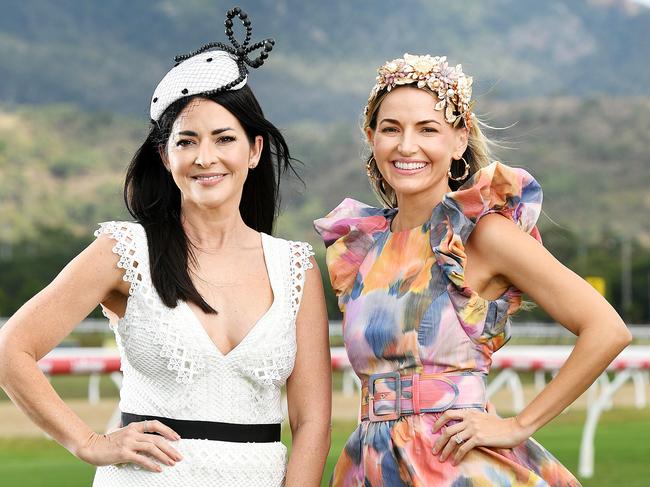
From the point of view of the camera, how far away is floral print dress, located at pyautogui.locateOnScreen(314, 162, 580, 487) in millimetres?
3922

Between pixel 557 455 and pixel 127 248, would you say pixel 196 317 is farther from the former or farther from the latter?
pixel 557 455

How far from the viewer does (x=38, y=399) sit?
3758 mm

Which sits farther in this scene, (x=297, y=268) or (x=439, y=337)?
(x=297, y=268)

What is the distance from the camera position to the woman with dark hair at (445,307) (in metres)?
3.89

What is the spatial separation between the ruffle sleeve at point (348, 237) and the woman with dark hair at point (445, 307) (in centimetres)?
2

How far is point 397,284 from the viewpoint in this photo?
13.4 feet

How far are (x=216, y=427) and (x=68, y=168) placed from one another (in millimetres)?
138425

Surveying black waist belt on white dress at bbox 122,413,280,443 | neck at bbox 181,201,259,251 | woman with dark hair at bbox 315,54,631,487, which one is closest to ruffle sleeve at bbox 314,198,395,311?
woman with dark hair at bbox 315,54,631,487

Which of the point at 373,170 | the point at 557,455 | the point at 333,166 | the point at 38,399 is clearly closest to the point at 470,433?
the point at 373,170

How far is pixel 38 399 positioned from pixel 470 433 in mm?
1201

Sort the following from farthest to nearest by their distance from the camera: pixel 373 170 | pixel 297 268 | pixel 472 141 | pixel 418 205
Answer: pixel 373 170 → pixel 472 141 → pixel 418 205 → pixel 297 268

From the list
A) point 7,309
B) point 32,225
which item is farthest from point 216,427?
point 32,225

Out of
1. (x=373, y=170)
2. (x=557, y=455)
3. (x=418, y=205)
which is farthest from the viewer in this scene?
(x=557, y=455)

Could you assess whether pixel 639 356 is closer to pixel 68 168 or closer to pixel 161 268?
pixel 161 268
